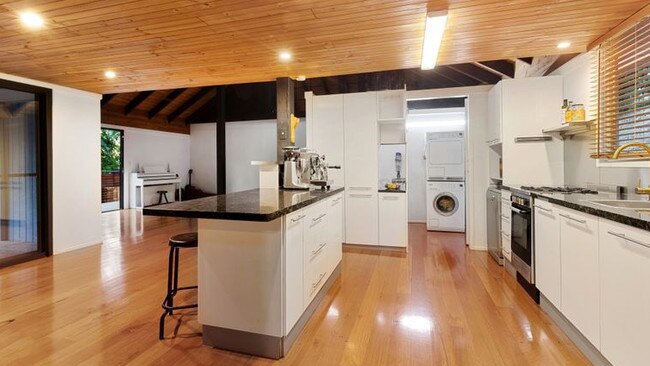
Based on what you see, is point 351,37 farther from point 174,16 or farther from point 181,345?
point 181,345

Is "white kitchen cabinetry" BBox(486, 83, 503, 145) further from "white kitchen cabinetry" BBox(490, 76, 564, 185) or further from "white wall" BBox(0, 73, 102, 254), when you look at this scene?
"white wall" BBox(0, 73, 102, 254)

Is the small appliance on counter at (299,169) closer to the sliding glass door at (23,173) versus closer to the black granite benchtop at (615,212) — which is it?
the black granite benchtop at (615,212)

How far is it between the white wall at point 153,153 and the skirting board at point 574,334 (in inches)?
374

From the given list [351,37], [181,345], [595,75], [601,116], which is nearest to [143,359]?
[181,345]

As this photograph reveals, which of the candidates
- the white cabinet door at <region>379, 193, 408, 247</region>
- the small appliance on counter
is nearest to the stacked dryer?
the white cabinet door at <region>379, 193, 408, 247</region>

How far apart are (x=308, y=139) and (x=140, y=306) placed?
3023 mm

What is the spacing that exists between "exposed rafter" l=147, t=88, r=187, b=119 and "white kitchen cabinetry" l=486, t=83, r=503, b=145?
8170mm

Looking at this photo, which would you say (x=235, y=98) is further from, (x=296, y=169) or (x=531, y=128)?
(x=531, y=128)

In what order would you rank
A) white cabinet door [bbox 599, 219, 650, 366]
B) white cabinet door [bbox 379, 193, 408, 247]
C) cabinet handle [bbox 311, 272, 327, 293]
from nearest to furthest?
white cabinet door [bbox 599, 219, 650, 366] < cabinet handle [bbox 311, 272, 327, 293] < white cabinet door [bbox 379, 193, 408, 247]

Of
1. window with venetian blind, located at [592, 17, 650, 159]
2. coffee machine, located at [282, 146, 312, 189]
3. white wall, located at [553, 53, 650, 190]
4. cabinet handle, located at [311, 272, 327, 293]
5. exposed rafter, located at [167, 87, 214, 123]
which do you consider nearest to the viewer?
window with venetian blind, located at [592, 17, 650, 159]

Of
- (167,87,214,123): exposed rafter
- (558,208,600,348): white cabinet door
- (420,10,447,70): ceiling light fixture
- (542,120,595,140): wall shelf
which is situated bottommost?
(558,208,600,348): white cabinet door

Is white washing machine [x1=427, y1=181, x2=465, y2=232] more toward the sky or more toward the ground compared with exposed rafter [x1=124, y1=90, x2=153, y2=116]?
more toward the ground

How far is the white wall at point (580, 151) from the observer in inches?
109

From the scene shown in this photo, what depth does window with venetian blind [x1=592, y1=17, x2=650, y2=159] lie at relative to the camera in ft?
7.41
